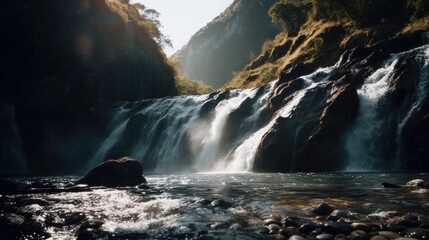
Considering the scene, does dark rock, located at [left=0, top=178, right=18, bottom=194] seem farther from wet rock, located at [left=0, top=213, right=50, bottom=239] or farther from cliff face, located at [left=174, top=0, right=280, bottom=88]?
cliff face, located at [left=174, top=0, right=280, bottom=88]

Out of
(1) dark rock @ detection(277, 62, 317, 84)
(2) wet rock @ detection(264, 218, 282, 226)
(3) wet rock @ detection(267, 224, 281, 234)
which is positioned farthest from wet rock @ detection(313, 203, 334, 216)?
(1) dark rock @ detection(277, 62, 317, 84)

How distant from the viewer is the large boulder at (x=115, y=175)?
59.7 ft

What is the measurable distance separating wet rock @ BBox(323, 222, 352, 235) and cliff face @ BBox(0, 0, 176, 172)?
4167cm

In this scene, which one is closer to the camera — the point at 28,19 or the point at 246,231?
the point at 246,231

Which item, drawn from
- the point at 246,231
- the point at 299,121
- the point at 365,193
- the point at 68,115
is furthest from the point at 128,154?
the point at 246,231

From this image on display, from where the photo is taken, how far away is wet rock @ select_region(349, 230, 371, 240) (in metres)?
7.08

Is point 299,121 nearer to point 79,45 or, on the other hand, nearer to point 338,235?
point 338,235

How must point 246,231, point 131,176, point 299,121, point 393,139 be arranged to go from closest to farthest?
point 246,231
point 131,176
point 393,139
point 299,121

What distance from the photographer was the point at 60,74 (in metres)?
45.8

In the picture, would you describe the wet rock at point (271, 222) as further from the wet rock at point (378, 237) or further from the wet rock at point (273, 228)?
the wet rock at point (378, 237)

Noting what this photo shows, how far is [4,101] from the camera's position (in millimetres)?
42031

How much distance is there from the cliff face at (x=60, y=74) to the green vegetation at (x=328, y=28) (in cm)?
2677

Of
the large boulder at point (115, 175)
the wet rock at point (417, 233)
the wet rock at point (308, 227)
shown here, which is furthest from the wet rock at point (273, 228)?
the large boulder at point (115, 175)

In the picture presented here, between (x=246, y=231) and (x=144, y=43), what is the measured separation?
62306mm
